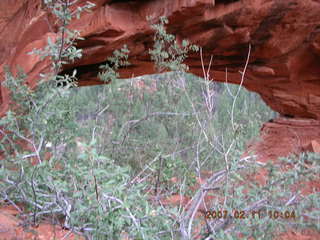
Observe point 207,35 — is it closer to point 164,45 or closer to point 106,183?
point 164,45

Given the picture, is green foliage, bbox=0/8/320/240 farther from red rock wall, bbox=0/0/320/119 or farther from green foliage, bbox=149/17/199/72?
red rock wall, bbox=0/0/320/119

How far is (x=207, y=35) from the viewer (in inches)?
169

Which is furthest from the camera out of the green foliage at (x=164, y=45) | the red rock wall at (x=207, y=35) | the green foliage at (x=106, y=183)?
the green foliage at (x=164, y=45)

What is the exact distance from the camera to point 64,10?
1.92m

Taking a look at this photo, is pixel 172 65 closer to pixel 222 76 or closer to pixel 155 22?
pixel 155 22

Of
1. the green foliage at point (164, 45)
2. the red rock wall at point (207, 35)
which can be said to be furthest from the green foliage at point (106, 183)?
the red rock wall at point (207, 35)

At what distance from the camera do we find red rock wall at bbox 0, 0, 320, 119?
138 inches

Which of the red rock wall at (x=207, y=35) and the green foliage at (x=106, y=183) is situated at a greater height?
the red rock wall at (x=207, y=35)

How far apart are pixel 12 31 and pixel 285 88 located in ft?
13.1

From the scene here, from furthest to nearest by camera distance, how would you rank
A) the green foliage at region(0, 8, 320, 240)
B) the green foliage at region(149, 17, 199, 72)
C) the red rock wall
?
the green foliage at region(149, 17, 199, 72) → the red rock wall → the green foliage at region(0, 8, 320, 240)

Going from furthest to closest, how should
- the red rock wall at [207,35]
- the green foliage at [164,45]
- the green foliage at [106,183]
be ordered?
1. the green foliage at [164,45]
2. the red rock wall at [207,35]
3. the green foliage at [106,183]

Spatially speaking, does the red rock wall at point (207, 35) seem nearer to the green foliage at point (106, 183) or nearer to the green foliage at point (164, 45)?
the green foliage at point (164, 45)

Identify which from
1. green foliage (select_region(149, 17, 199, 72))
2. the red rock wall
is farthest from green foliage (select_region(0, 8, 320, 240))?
the red rock wall

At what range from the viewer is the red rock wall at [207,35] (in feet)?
11.5
